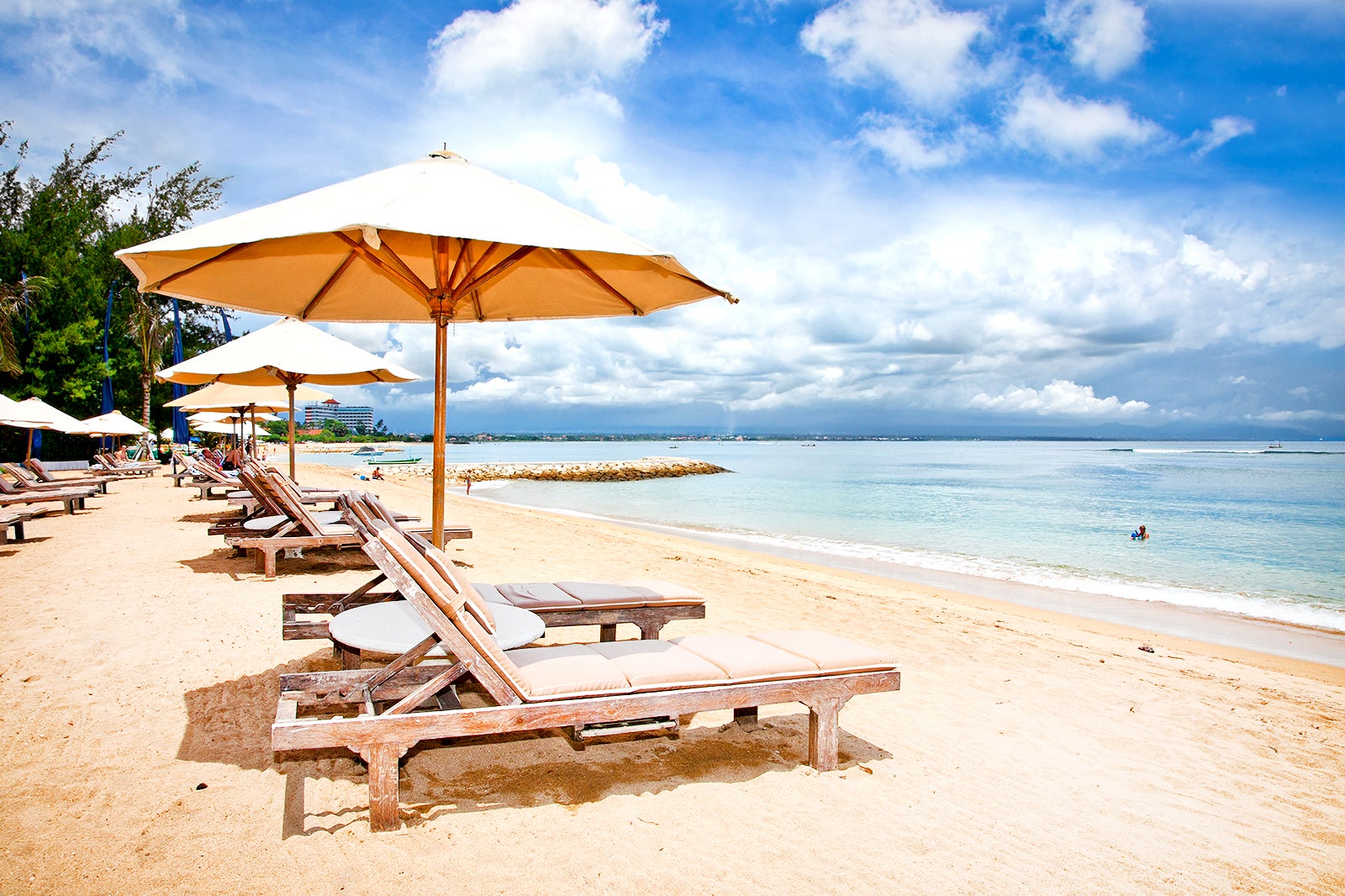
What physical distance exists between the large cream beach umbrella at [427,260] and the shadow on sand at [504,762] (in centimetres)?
137

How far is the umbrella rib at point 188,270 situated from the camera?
383 centimetres

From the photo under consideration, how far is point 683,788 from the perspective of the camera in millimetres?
3281

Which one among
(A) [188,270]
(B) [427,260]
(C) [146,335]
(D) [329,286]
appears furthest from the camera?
(C) [146,335]

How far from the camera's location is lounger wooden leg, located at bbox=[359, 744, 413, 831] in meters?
2.78

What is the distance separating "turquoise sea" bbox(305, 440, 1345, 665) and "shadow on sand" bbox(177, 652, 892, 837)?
293 inches

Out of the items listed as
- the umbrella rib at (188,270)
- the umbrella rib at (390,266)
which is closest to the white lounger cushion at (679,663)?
the umbrella rib at (390,266)

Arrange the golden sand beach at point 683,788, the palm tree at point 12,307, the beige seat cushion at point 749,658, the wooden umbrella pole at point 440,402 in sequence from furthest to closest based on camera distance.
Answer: the palm tree at point 12,307
the wooden umbrella pole at point 440,402
the beige seat cushion at point 749,658
the golden sand beach at point 683,788

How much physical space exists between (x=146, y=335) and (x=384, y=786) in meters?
37.9

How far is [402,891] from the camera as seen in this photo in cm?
244

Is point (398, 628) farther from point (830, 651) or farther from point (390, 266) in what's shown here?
point (830, 651)

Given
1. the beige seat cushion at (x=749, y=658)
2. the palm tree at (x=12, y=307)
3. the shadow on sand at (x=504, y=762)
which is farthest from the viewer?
the palm tree at (x=12, y=307)

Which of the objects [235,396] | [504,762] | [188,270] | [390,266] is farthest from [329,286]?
[235,396]

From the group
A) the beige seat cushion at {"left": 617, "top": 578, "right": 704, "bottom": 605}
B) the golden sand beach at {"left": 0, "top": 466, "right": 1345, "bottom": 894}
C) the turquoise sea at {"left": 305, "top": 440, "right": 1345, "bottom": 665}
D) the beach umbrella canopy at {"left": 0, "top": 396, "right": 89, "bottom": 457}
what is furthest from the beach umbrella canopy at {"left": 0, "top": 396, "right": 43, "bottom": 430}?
the beige seat cushion at {"left": 617, "top": 578, "right": 704, "bottom": 605}

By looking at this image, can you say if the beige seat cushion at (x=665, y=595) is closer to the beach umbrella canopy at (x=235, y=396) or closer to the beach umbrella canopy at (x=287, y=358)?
the beach umbrella canopy at (x=287, y=358)
